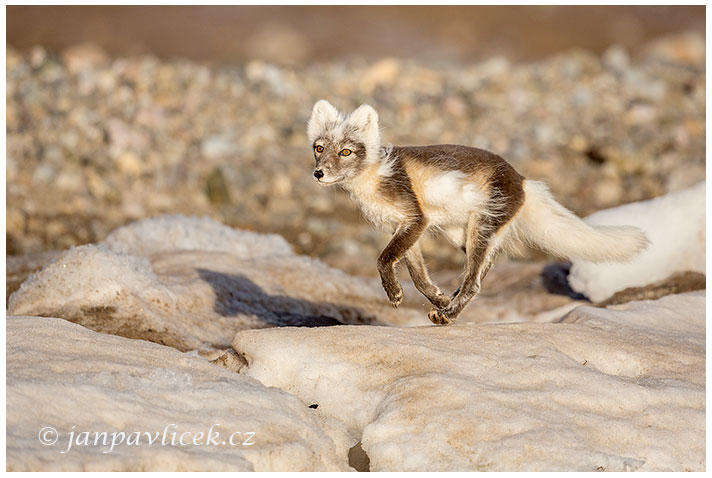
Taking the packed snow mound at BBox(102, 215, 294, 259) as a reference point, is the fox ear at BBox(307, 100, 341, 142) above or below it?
above

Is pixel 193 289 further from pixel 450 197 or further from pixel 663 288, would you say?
pixel 663 288

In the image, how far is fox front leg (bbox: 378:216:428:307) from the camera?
5.04 m

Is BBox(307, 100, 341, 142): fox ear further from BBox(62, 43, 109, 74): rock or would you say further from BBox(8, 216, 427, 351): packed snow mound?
BBox(62, 43, 109, 74): rock

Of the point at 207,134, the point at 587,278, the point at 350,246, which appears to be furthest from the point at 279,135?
the point at 587,278

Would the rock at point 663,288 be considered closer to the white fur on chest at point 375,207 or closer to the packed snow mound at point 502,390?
the packed snow mound at point 502,390

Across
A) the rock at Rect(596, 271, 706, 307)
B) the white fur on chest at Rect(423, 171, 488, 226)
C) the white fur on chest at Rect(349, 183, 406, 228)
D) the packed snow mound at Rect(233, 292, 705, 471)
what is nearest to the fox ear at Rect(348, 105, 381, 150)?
the white fur on chest at Rect(349, 183, 406, 228)

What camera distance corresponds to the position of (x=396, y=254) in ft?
16.7

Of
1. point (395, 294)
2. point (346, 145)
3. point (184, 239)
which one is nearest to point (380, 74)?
point (184, 239)

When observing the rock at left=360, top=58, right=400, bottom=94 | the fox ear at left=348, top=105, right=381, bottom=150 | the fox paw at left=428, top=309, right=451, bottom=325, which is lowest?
the fox paw at left=428, top=309, right=451, bottom=325

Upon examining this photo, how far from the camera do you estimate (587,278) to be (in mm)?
6977

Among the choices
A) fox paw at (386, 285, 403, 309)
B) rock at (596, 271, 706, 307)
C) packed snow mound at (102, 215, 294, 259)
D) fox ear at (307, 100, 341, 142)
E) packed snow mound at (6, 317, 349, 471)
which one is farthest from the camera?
packed snow mound at (102, 215, 294, 259)

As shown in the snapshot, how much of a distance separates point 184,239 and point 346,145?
2.40 meters

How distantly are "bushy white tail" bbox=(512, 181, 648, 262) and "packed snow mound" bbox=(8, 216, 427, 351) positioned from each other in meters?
1.40

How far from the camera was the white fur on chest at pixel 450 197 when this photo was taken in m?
5.23
